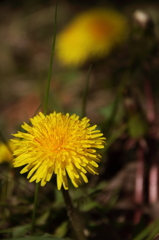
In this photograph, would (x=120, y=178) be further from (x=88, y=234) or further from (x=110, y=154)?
(x=88, y=234)

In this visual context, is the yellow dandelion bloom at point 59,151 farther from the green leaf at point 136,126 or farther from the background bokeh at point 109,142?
the green leaf at point 136,126

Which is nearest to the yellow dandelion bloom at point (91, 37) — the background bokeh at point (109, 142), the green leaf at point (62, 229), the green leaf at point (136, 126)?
the background bokeh at point (109, 142)

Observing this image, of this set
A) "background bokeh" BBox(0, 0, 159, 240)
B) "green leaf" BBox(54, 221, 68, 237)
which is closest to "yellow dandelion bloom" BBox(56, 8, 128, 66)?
"background bokeh" BBox(0, 0, 159, 240)

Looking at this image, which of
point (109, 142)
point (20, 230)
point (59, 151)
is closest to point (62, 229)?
point (20, 230)

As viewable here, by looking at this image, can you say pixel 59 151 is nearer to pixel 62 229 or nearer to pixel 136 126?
pixel 62 229

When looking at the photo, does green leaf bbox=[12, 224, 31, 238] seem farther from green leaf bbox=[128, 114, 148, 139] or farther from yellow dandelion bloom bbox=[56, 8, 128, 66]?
yellow dandelion bloom bbox=[56, 8, 128, 66]

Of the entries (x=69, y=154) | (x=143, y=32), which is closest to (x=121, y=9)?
(x=143, y=32)
